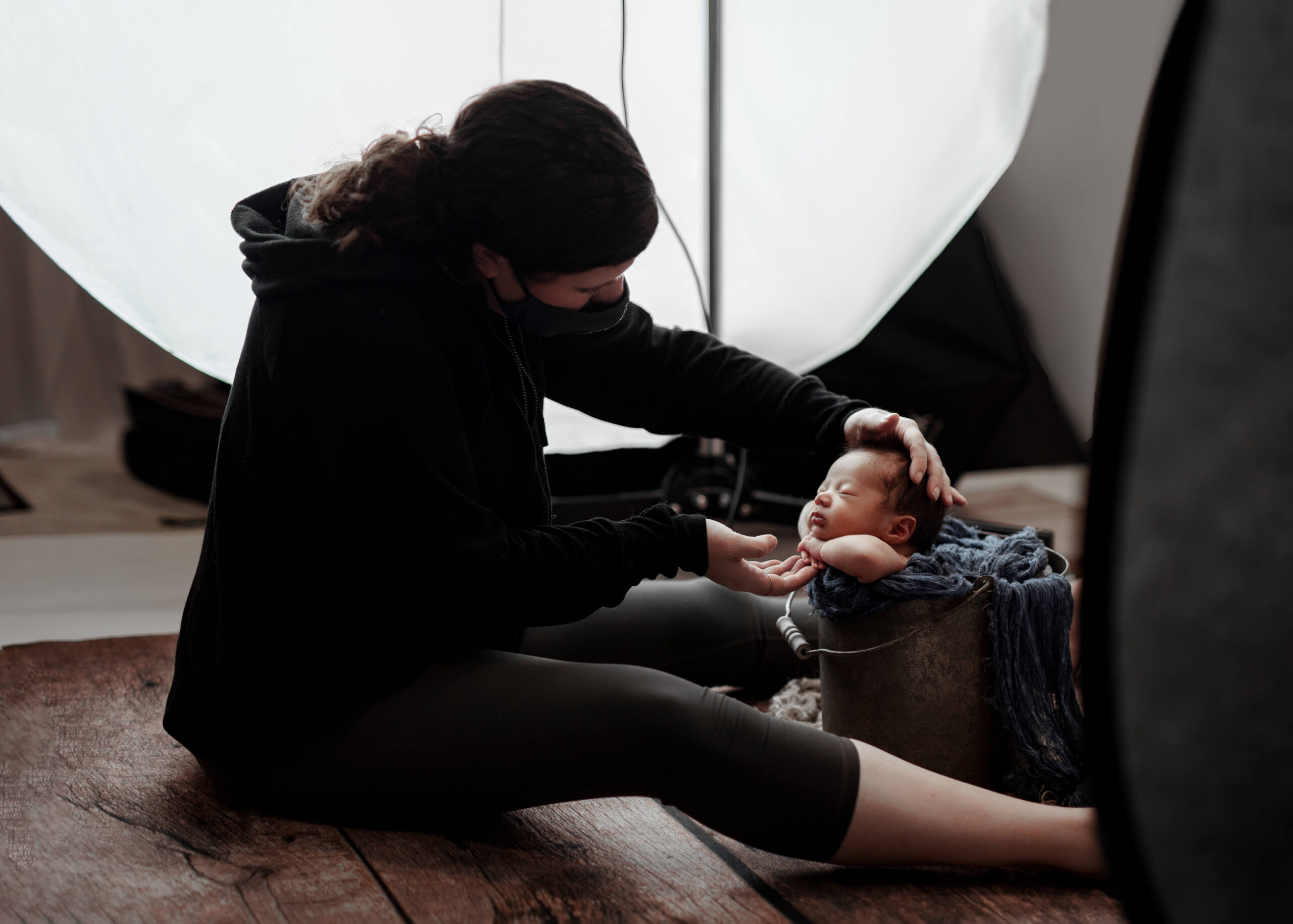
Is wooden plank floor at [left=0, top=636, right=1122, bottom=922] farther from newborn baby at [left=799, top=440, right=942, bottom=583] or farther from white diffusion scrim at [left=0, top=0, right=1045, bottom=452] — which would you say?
white diffusion scrim at [left=0, top=0, right=1045, bottom=452]

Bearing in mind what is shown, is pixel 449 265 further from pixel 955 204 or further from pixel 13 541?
pixel 13 541

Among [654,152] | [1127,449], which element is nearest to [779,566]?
[1127,449]

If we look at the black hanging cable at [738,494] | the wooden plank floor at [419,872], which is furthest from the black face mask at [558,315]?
the black hanging cable at [738,494]

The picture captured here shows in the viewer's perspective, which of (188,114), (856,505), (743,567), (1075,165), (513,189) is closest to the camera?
(513,189)

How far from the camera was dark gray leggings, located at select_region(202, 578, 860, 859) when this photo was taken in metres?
0.86

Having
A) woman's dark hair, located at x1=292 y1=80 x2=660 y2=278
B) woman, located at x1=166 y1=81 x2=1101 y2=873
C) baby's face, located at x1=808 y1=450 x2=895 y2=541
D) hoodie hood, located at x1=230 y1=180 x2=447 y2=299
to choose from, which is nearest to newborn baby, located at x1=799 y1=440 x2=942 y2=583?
baby's face, located at x1=808 y1=450 x2=895 y2=541

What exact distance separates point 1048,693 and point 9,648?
1327mm

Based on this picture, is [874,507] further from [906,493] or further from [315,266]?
[315,266]

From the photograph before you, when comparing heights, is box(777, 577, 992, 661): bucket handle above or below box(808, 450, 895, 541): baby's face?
below

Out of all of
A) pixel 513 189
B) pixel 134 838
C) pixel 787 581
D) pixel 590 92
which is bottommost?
pixel 134 838

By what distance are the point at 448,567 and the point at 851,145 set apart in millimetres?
1248

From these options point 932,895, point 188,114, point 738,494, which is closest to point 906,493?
point 932,895

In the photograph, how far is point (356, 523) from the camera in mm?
866

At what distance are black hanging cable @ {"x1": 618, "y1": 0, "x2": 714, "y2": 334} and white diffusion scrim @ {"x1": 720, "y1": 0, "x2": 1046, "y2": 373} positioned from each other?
4 centimetres
